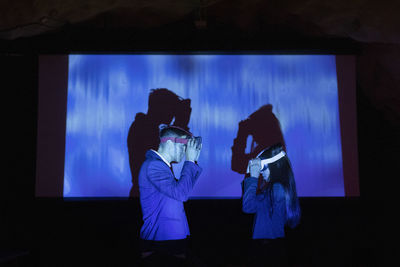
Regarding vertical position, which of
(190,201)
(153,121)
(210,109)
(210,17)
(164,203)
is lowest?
(190,201)

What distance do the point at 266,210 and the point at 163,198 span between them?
0.75 meters

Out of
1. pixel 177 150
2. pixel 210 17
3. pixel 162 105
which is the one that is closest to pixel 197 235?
pixel 162 105

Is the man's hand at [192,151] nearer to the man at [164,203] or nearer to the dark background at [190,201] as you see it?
the man at [164,203]

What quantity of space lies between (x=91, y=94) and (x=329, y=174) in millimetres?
2692

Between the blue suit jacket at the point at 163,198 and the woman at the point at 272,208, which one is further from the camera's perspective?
the woman at the point at 272,208

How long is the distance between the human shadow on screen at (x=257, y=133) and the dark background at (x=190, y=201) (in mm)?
555

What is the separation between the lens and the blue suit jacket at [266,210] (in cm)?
221

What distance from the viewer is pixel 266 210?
227 centimetres

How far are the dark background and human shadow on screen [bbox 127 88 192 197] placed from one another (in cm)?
46

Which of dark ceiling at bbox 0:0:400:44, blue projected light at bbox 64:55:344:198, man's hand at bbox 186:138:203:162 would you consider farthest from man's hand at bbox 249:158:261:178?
dark ceiling at bbox 0:0:400:44

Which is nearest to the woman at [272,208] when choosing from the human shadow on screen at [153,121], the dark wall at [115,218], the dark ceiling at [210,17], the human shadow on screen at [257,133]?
the human shadow on screen at [257,133]

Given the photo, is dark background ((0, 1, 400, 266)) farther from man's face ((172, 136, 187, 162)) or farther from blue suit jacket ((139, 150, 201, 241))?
blue suit jacket ((139, 150, 201, 241))

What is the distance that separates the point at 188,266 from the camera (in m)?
1.83

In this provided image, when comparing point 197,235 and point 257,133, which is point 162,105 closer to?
point 257,133
